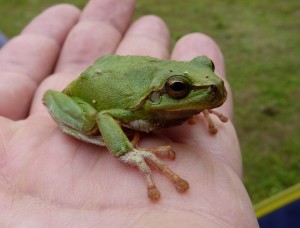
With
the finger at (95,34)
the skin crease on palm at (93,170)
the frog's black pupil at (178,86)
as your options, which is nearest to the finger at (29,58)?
the skin crease on palm at (93,170)

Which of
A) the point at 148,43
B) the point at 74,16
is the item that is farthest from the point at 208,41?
the point at 74,16

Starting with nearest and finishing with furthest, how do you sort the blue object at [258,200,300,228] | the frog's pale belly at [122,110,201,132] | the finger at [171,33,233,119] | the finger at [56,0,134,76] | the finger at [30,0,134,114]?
the frog's pale belly at [122,110,201,132]
the blue object at [258,200,300,228]
the finger at [171,33,233,119]
the finger at [30,0,134,114]
the finger at [56,0,134,76]

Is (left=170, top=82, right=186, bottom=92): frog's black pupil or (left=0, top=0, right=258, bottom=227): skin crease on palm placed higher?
(left=170, top=82, right=186, bottom=92): frog's black pupil

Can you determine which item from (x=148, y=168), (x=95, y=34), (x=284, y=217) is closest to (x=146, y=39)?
(x=95, y=34)

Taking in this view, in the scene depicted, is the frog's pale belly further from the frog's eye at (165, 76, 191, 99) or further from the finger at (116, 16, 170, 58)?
the finger at (116, 16, 170, 58)

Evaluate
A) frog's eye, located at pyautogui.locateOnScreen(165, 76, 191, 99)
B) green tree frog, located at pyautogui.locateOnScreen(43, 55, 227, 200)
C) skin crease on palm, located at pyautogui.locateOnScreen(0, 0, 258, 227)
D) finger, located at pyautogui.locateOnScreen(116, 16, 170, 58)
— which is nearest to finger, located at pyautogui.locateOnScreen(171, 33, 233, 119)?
skin crease on palm, located at pyautogui.locateOnScreen(0, 0, 258, 227)

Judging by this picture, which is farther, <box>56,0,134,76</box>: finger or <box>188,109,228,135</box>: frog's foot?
<box>56,0,134,76</box>: finger

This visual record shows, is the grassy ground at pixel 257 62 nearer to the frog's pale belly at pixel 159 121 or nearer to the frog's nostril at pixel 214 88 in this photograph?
the frog's pale belly at pixel 159 121

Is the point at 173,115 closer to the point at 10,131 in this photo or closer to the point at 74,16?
the point at 10,131
